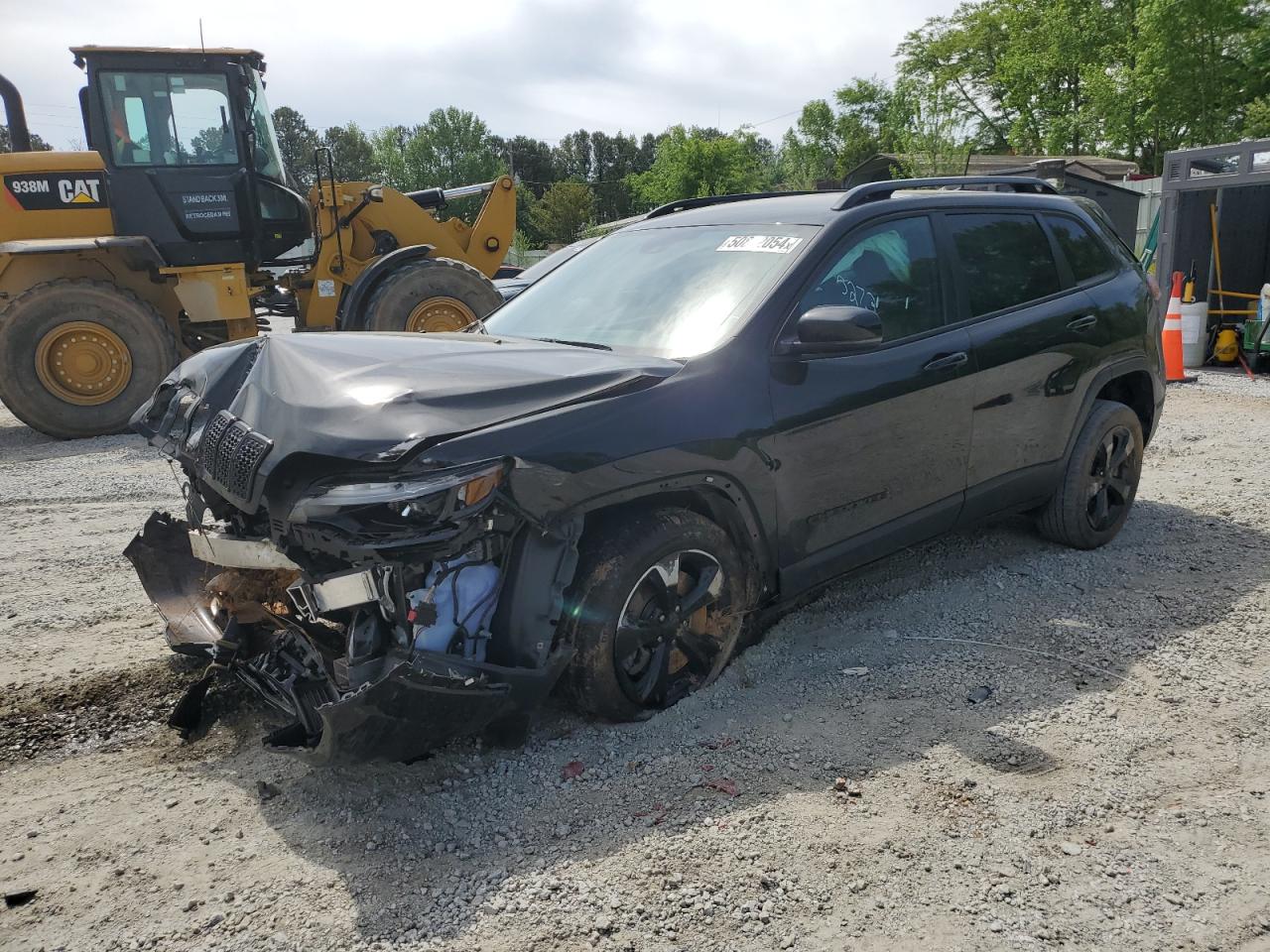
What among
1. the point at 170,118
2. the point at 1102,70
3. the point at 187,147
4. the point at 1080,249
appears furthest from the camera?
the point at 1102,70

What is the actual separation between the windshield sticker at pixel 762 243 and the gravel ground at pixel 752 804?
5.25 ft

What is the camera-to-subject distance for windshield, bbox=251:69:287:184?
977cm

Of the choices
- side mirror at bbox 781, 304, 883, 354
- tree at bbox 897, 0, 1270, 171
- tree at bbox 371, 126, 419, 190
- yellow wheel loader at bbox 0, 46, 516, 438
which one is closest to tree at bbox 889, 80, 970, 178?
tree at bbox 897, 0, 1270, 171

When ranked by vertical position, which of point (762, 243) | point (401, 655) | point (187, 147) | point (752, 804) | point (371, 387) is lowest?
point (752, 804)

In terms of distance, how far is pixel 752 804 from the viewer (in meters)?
2.85

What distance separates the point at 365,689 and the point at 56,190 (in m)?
9.26

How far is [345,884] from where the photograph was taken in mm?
2555

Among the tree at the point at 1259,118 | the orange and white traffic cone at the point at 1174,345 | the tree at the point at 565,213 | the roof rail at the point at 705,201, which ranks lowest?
the orange and white traffic cone at the point at 1174,345

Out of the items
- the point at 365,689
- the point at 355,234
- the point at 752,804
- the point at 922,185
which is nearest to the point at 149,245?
the point at 355,234

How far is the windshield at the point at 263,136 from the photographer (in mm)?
9773

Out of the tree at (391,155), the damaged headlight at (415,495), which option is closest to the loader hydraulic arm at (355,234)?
the damaged headlight at (415,495)

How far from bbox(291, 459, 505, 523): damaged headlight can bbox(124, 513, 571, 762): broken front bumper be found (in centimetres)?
31

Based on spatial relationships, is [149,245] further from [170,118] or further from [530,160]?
[530,160]

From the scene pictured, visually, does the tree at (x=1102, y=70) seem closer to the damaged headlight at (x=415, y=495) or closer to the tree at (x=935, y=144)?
the tree at (x=935, y=144)
